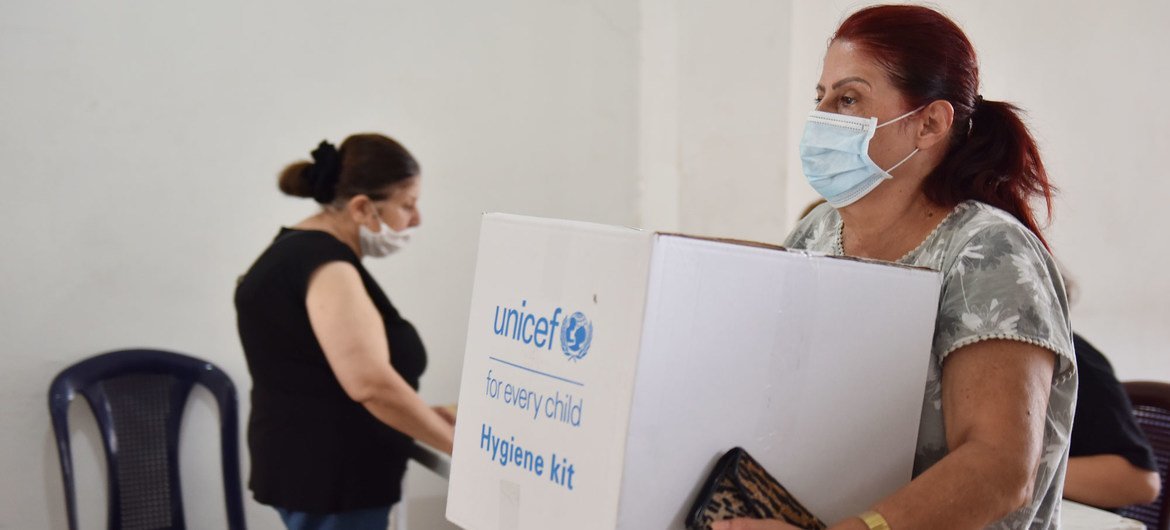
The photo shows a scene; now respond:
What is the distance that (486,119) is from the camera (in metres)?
2.92

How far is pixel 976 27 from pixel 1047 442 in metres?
1.97

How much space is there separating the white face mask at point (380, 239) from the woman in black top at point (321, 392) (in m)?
0.18

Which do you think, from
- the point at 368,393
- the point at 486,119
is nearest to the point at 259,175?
the point at 486,119

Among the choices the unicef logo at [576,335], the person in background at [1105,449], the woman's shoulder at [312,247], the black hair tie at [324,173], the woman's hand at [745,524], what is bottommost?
the person in background at [1105,449]

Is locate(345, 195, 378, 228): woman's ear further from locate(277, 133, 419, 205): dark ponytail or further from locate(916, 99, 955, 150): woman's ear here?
locate(916, 99, 955, 150): woman's ear

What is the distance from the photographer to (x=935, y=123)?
3.56 ft

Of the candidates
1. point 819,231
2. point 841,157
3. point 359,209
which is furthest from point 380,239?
point 841,157

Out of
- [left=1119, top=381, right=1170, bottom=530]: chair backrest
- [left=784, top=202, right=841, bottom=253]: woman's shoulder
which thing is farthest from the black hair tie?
[left=1119, top=381, right=1170, bottom=530]: chair backrest

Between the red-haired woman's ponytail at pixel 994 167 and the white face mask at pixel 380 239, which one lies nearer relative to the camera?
the red-haired woman's ponytail at pixel 994 167

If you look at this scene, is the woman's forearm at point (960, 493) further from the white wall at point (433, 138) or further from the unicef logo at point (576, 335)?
the white wall at point (433, 138)

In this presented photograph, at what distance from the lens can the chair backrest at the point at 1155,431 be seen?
6.64 feet

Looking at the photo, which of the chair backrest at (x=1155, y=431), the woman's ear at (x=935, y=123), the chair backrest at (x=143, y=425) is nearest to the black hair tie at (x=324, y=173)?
the chair backrest at (x=143, y=425)

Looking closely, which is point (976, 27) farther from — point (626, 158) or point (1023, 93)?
point (626, 158)

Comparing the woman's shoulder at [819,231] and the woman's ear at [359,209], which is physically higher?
the woman's shoulder at [819,231]
